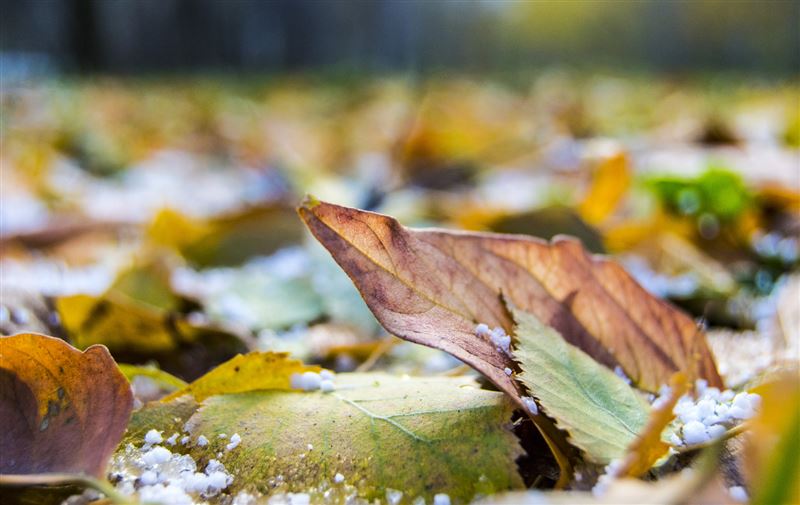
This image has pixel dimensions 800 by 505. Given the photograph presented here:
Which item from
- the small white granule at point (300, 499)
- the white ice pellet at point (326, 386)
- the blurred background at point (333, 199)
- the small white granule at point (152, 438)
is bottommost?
the blurred background at point (333, 199)

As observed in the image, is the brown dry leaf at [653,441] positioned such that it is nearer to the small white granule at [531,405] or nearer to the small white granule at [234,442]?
the small white granule at [531,405]

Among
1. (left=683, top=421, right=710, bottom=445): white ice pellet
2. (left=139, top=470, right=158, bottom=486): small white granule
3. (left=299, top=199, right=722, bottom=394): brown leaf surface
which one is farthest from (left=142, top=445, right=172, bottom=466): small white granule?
(left=683, top=421, right=710, bottom=445): white ice pellet

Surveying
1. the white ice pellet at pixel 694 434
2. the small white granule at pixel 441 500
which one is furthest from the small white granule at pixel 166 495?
the white ice pellet at pixel 694 434

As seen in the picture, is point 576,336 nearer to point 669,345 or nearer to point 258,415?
point 669,345

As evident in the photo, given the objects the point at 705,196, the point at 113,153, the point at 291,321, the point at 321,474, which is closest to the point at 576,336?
the point at 321,474

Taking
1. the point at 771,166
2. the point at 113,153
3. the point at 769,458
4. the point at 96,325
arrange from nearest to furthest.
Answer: the point at 769,458 → the point at 96,325 → the point at 771,166 → the point at 113,153

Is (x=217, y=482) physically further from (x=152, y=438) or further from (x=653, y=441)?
(x=653, y=441)
